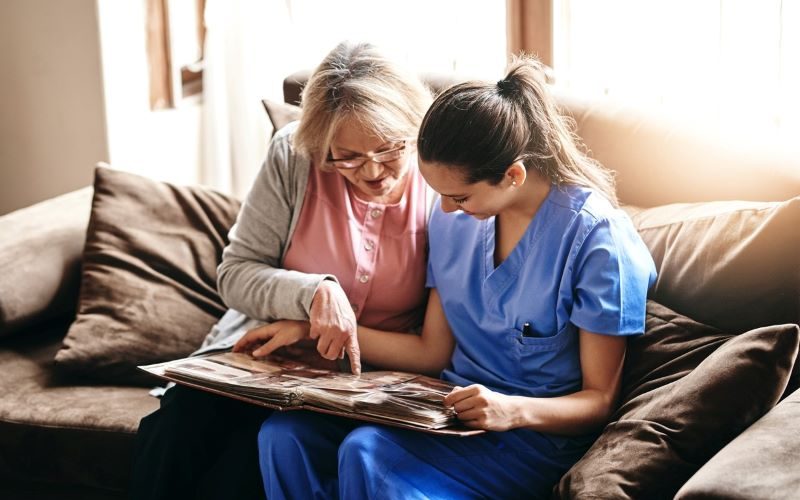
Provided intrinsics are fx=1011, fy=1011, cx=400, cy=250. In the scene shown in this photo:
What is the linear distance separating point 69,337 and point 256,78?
4.43ft

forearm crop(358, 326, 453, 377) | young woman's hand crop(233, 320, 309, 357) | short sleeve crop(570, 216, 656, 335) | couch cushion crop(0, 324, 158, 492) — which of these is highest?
short sleeve crop(570, 216, 656, 335)

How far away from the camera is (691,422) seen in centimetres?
146

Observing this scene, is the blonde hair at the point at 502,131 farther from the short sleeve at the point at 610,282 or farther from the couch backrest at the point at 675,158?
the couch backrest at the point at 675,158

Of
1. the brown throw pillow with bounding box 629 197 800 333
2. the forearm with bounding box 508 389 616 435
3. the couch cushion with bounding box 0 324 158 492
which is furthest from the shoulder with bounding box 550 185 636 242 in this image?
the couch cushion with bounding box 0 324 158 492

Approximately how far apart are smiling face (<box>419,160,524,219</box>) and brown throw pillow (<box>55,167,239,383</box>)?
0.88 meters

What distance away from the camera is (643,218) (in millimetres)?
1896

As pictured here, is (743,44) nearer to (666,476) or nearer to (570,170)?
(570,170)

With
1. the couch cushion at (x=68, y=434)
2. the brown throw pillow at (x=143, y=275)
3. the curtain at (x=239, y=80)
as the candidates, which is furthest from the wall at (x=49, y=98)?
the couch cushion at (x=68, y=434)

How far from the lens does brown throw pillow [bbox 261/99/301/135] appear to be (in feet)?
7.60

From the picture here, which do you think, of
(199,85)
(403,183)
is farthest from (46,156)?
(403,183)

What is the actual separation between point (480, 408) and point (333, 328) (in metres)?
0.39

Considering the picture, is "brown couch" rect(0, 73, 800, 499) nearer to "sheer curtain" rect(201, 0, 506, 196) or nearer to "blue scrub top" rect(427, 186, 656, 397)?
"blue scrub top" rect(427, 186, 656, 397)

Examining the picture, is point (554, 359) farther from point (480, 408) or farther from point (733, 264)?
point (733, 264)

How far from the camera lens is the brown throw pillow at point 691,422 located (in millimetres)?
1440
